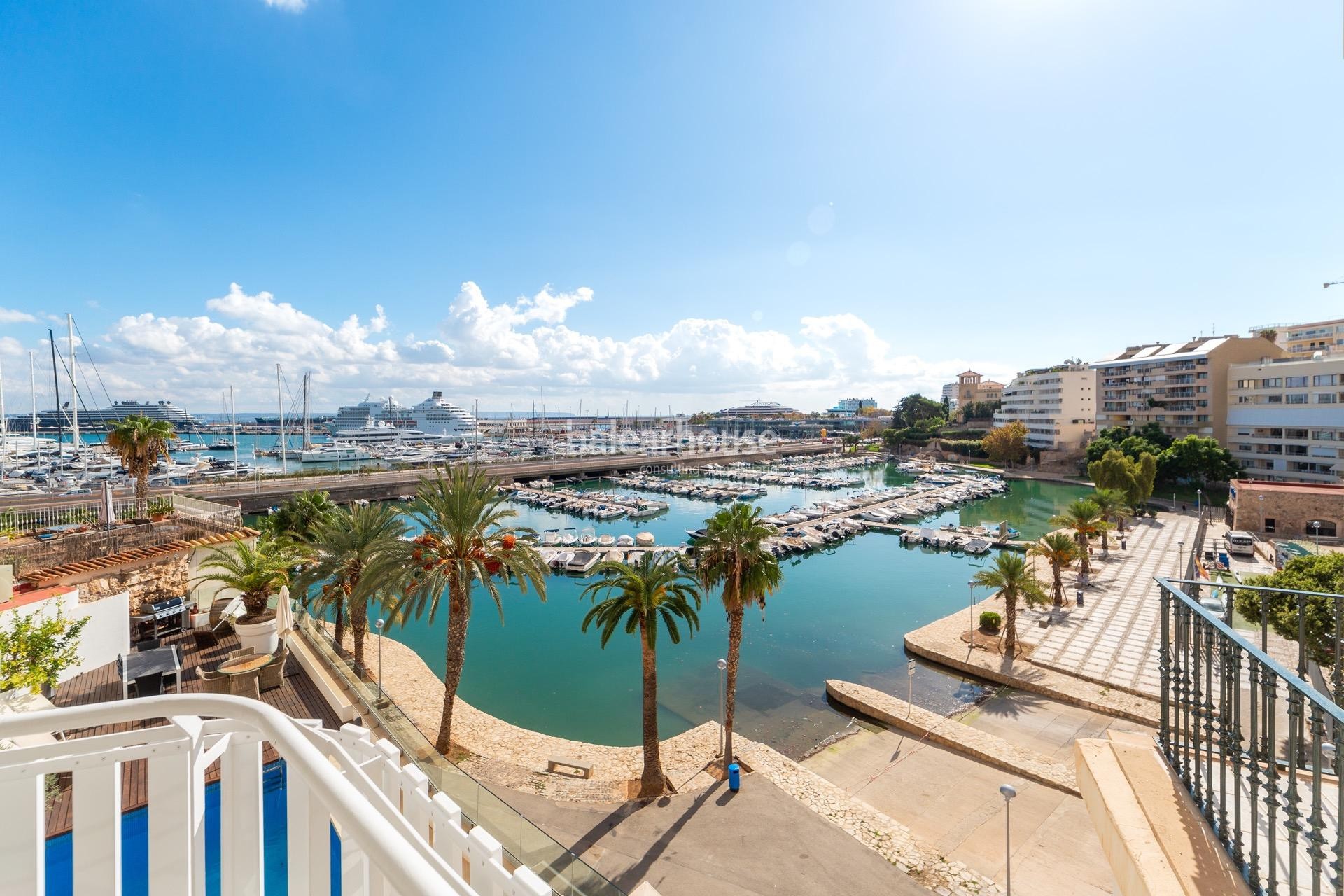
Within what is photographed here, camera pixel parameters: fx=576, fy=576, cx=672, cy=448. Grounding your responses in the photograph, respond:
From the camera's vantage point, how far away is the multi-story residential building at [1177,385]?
60.4m

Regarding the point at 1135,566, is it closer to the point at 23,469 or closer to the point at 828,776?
the point at 828,776

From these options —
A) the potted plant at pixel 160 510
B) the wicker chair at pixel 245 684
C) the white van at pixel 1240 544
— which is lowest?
the white van at pixel 1240 544

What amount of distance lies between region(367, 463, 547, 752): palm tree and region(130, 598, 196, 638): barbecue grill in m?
7.68

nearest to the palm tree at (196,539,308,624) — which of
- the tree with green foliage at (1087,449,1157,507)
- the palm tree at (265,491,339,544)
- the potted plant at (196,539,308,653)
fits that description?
the potted plant at (196,539,308,653)

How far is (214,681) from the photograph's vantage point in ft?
42.2

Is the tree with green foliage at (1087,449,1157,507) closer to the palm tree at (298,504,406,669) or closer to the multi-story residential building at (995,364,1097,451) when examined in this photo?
the multi-story residential building at (995,364,1097,451)

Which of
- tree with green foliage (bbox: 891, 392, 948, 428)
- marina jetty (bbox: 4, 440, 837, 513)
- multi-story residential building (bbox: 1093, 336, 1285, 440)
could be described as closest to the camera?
marina jetty (bbox: 4, 440, 837, 513)

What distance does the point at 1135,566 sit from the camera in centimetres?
3159

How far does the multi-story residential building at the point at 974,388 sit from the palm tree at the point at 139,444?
136m

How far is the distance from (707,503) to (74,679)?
52471 mm

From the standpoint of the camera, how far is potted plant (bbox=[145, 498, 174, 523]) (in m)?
19.4

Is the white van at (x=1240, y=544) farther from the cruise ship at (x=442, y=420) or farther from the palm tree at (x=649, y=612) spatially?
the cruise ship at (x=442, y=420)

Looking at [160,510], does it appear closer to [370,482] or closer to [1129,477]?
[370,482]

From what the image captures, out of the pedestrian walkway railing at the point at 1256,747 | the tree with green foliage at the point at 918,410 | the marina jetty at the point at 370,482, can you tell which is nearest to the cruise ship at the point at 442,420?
the marina jetty at the point at 370,482
